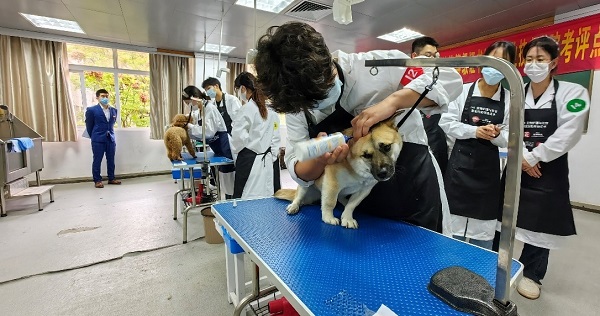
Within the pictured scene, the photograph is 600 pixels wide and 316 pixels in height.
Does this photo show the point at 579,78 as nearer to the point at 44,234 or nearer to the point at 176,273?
the point at 176,273

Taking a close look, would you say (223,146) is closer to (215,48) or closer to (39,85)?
(215,48)

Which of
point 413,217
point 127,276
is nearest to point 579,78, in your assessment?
point 413,217

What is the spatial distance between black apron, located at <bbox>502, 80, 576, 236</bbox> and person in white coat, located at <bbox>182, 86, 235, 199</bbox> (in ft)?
8.23

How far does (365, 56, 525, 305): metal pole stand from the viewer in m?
0.38

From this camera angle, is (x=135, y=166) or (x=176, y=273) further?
(x=135, y=166)

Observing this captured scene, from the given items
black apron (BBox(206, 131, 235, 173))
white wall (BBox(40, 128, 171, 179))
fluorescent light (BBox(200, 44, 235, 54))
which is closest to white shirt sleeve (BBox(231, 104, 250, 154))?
black apron (BBox(206, 131, 235, 173))

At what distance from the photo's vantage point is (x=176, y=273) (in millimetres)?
2004

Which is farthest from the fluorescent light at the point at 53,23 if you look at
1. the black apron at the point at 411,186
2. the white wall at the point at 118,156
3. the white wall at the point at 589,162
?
the white wall at the point at 589,162

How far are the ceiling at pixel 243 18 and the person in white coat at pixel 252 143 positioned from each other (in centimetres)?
176

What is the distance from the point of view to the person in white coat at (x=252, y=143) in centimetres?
246

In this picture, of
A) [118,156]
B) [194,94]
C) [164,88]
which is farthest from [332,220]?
[118,156]

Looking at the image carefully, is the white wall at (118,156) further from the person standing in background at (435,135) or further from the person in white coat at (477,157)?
the person in white coat at (477,157)

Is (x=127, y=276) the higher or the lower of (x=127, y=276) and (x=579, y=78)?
the lower

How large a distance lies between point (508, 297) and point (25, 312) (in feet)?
7.75
